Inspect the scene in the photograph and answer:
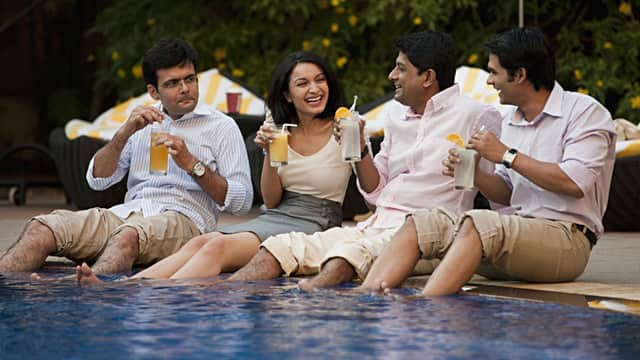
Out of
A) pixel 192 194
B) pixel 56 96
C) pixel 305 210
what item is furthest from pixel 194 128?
pixel 56 96

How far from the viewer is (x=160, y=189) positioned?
658cm

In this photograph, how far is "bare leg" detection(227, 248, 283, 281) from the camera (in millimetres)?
5789

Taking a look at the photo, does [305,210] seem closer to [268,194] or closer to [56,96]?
[268,194]

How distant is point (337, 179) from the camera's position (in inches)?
243

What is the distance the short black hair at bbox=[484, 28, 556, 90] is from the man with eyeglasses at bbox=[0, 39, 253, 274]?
1.48 m

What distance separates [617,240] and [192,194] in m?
2.96

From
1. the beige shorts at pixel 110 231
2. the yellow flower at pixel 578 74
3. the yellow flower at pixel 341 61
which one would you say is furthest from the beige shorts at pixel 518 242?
the yellow flower at pixel 341 61

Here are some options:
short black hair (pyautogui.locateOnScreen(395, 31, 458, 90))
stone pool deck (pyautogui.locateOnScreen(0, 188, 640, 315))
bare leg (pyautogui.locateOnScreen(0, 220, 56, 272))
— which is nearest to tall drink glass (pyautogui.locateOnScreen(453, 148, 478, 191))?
stone pool deck (pyautogui.locateOnScreen(0, 188, 640, 315))

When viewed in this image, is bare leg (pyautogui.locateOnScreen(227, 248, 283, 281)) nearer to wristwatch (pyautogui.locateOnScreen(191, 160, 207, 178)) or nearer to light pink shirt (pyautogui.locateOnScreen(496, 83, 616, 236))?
wristwatch (pyautogui.locateOnScreen(191, 160, 207, 178))

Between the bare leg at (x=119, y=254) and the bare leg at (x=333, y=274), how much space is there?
1054 millimetres

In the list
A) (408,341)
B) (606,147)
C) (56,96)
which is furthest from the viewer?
(56,96)

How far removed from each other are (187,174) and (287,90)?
2.16 ft

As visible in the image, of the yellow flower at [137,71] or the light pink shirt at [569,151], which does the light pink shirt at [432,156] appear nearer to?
the light pink shirt at [569,151]

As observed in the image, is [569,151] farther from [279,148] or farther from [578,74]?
[578,74]
